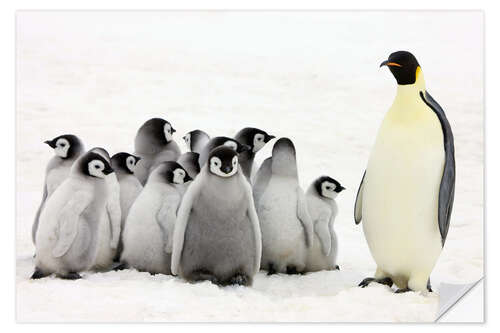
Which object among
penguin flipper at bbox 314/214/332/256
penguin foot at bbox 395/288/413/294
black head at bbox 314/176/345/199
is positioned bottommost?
penguin foot at bbox 395/288/413/294

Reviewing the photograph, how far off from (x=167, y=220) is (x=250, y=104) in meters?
0.84

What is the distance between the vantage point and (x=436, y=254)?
3051 millimetres

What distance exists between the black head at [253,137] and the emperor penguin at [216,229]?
0.39 m

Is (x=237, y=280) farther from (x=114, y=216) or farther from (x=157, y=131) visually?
(x=157, y=131)

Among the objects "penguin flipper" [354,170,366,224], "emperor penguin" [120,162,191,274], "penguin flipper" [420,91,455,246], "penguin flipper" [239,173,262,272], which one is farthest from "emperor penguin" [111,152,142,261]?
"penguin flipper" [420,91,455,246]

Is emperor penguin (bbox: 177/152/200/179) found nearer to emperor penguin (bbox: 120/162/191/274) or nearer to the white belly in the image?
emperor penguin (bbox: 120/162/191/274)

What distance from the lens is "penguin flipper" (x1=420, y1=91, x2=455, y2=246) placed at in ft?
9.73

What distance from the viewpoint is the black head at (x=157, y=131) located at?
348 cm

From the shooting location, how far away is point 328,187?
333 cm

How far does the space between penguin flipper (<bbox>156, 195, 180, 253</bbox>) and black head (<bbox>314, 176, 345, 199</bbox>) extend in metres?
0.58

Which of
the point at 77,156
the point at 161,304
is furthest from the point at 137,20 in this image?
the point at 161,304

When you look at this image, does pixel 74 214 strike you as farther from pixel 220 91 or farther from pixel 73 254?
pixel 220 91

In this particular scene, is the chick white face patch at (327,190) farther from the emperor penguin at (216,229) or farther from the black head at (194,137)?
the black head at (194,137)

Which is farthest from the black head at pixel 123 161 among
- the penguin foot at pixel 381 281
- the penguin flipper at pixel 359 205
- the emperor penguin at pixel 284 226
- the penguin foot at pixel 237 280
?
the penguin foot at pixel 381 281
